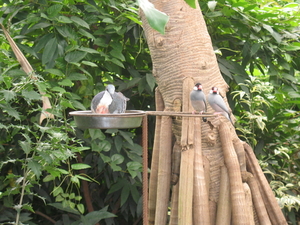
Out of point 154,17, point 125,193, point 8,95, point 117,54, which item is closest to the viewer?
point 154,17

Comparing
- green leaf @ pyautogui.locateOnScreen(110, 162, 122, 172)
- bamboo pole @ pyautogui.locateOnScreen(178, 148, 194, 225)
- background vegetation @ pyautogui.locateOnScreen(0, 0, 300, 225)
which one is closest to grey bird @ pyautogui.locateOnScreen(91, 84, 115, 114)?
background vegetation @ pyautogui.locateOnScreen(0, 0, 300, 225)

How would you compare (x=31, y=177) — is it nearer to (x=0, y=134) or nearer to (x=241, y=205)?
(x=0, y=134)

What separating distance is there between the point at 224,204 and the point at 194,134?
38cm

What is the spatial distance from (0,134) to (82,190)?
0.64 meters

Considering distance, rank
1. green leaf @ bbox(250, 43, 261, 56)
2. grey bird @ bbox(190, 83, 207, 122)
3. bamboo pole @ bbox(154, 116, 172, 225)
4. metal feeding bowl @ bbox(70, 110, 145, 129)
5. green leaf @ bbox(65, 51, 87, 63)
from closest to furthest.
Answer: metal feeding bowl @ bbox(70, 110, 145, 129) → grey bird @ bbox(190, 83, 207, 122) → bamboo pole @ bbox(154, 116, 172, 225) → green leaf @ bbox(65, 51, 87, 63) → green leaf @ bbox(250, 43, 261, 56)

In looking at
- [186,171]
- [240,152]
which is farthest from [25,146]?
[240,152]

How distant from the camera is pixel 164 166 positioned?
1.88m

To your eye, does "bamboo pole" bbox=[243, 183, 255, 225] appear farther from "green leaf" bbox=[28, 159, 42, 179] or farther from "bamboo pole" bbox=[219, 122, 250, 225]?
"green leaf" bbox=[28, 159, 42, 179]

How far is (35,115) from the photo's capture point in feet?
7.66

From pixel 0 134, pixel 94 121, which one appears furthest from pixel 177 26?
pixel 0 134

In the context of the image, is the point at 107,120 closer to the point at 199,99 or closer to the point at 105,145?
the point at 199,99

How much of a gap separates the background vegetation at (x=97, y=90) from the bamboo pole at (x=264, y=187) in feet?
1.35

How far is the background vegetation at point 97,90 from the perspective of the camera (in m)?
1.95

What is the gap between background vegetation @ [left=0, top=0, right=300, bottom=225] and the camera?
1951mm
